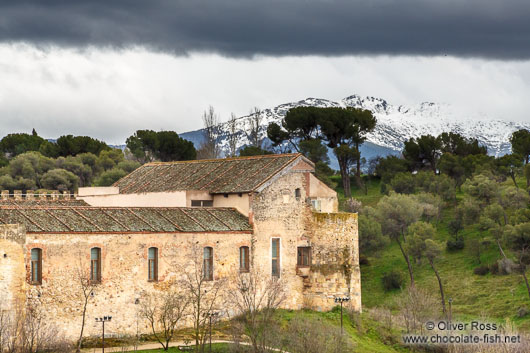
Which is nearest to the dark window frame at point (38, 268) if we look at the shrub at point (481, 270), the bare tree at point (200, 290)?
the bare tree at point (200, 290)

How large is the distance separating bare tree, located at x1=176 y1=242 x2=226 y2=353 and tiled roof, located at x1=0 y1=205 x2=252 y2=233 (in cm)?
164

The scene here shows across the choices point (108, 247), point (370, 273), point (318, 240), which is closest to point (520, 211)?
point (370, 273)

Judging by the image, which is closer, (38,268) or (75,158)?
(38,268)

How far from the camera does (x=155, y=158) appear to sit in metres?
98.6

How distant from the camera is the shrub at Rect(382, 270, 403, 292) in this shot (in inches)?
2876

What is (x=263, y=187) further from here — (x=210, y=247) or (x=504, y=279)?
(x=504, y=279)

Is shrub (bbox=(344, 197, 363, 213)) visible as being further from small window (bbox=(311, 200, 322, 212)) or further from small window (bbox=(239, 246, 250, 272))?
small window (bbox=(239, 246, 250, 272))

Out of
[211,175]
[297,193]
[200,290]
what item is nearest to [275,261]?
[297,193]

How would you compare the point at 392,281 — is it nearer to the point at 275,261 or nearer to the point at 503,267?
the point at 503,267

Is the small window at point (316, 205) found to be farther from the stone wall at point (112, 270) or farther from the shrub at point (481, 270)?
the shrub at point (481, 270)

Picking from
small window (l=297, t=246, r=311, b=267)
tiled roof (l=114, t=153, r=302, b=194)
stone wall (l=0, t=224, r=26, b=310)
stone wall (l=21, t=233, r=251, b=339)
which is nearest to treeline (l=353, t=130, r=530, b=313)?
small window (l=297, t=246, r=311, b=267)

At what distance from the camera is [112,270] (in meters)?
41.2

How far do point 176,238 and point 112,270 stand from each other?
12.1 ft

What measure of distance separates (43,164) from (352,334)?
177 feet
